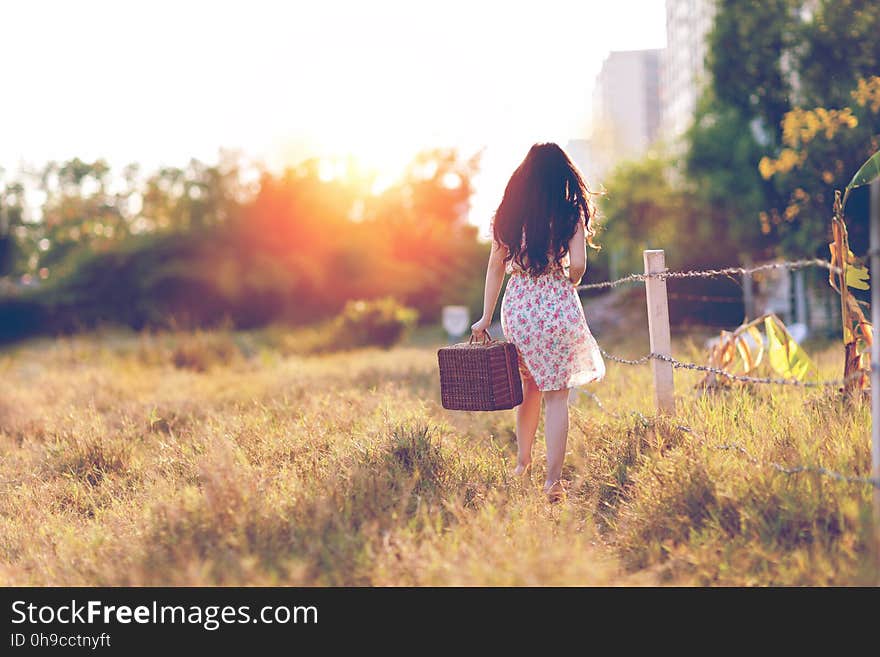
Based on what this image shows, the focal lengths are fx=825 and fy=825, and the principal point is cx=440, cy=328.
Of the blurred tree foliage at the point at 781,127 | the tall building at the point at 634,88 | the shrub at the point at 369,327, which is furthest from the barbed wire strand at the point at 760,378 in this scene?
the tall building at the point at 634,88

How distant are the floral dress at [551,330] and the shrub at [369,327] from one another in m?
11.6

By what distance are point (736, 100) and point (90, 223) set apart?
29.2 metres

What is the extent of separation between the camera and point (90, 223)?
36188mm

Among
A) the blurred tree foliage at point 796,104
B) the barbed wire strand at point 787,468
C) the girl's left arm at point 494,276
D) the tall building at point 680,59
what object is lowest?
the barbed wire strand at point 787,468

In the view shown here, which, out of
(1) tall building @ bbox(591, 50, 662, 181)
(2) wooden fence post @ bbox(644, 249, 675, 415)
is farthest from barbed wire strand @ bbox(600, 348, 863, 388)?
(1) tall building @ bbox(591, 50, 662, 181)

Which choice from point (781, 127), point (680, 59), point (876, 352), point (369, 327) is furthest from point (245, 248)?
point (680, 59)

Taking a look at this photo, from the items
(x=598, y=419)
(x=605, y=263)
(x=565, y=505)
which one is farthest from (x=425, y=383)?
(x=605, y=263)

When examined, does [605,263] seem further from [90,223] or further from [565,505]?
[565,505]

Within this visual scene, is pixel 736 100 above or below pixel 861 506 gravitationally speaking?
above

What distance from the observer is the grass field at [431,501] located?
9.19 ft

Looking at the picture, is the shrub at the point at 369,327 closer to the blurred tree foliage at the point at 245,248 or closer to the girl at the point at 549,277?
the blurred tree foliage at the point at 245,248

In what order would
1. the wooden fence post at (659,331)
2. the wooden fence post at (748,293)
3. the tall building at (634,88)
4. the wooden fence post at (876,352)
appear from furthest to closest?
the tall building at (634,88)
the wooden fence post at (748,293)
the wooden fence post at (659,331)
the wooden fence post at (876,352)
